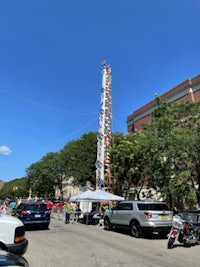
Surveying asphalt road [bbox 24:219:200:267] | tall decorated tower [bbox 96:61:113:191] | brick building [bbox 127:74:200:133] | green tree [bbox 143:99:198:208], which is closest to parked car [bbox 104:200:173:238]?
asphalt road [bbox 24:219:200:267]

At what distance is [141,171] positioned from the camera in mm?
31453

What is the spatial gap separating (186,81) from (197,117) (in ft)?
46.1

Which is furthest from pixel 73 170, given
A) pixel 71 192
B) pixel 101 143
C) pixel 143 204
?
pixel 71 192

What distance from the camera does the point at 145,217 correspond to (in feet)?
47.6

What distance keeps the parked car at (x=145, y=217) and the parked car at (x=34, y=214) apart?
4.55 meters

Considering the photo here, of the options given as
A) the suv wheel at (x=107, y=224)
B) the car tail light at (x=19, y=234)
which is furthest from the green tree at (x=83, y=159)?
the car tail light at (x=19, y=234)

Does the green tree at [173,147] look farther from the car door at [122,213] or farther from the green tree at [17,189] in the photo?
the green tree at [17,189]

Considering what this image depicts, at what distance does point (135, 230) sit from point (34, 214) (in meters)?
6.21

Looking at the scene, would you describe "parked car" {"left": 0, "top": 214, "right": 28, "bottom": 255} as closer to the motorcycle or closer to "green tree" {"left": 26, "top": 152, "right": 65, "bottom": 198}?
the motorcycle

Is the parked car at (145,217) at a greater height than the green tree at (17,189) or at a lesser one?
lesser

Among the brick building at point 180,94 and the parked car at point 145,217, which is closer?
the parked car at point 145,217

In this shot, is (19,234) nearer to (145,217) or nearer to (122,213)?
(145,217)

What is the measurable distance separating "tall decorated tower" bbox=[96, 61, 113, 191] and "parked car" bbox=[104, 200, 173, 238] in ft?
51.0

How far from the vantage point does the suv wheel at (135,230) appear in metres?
14.8
